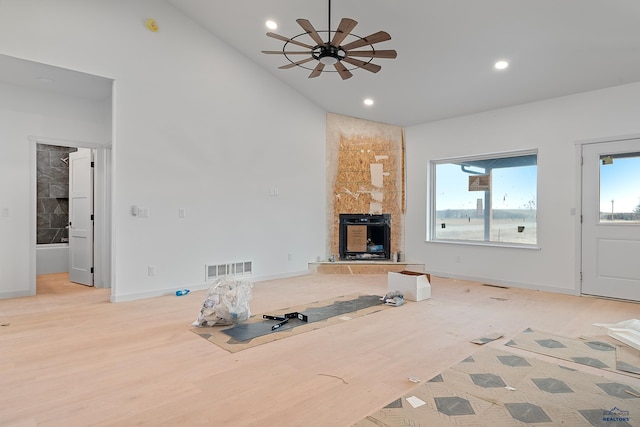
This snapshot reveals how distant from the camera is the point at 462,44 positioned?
4449 millimetres

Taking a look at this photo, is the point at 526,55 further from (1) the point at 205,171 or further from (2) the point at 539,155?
(1) the point at 205,171

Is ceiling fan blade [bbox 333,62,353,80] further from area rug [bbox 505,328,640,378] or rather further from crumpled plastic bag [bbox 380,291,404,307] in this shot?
area rug [bbox 505,328,640,378]

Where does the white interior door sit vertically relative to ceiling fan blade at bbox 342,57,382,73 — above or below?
below

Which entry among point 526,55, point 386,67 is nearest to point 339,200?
point 386,67

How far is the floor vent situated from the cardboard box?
7.62 feet

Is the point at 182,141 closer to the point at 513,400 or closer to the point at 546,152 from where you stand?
the point at 513,400

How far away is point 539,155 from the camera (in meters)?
5.52

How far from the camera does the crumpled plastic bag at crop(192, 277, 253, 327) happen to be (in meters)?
3.64

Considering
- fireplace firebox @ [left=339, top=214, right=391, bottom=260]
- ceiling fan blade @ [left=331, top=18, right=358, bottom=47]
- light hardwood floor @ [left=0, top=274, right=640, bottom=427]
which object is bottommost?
→ light hardwood floor @ [left=0, top=274, right=640, bottom=427]

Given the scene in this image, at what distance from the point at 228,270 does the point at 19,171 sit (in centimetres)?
315

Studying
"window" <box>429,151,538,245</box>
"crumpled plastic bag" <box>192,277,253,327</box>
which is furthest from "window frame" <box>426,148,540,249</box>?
"crumpled plastic bag" <box>192,277,253,327</box>

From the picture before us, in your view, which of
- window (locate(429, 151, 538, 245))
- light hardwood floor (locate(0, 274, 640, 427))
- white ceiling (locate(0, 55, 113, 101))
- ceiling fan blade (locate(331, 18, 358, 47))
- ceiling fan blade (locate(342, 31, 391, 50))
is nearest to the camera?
light hardwood floor (locate(0, 274, 640, 427))

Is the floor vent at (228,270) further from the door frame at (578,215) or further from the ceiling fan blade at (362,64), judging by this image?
the door frame at (578,215)

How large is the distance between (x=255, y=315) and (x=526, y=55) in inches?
175
